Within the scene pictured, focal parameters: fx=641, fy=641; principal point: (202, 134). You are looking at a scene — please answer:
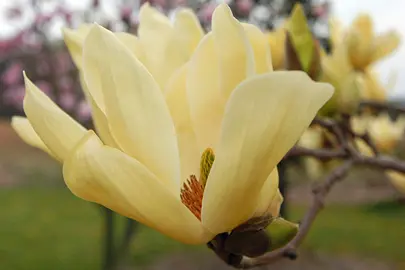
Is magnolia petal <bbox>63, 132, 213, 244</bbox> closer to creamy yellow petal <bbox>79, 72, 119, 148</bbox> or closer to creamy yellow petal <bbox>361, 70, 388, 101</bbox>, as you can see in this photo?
creamy yellow petal <bbox>79, 72, 119, 148</bbox>

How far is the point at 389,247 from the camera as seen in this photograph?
4.73 metres

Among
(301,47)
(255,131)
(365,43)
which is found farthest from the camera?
(365,43)

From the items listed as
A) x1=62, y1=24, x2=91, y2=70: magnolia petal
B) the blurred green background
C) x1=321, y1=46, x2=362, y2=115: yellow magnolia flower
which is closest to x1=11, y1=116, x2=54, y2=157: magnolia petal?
x1=62, y1=24, x2=91, y2=70: magnolia petal

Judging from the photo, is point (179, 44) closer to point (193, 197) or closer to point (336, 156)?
point (193, 197)

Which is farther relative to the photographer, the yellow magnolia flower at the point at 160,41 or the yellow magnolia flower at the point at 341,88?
the yellow magnolia flower at the point at 341,88

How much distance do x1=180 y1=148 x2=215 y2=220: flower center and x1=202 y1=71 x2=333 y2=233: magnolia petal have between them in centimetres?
3

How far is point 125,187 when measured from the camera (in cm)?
36

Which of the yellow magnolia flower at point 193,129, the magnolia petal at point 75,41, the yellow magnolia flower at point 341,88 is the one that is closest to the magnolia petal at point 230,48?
the yellow magnolia flower at point 193,129

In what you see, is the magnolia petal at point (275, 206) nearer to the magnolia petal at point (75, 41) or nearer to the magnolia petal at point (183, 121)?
the magnolia petal at point (183, 121)

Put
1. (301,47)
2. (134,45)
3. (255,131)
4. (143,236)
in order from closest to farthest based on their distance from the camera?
(255,131)
(134,45)
(301,47)
(143,236)

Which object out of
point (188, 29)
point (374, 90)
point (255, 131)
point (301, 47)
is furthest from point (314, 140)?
point (255, 131)

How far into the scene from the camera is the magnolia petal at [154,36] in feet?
1.46

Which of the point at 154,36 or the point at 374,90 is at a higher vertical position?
the point at 154,36

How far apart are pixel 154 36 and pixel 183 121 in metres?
0.09
